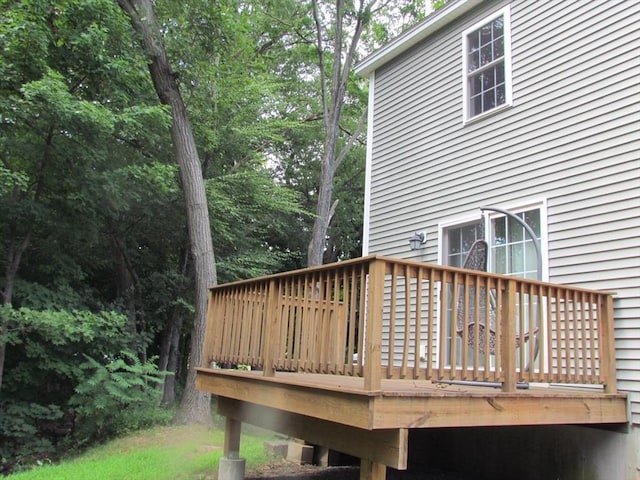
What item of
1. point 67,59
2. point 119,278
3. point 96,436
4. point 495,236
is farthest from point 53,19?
point 495,236

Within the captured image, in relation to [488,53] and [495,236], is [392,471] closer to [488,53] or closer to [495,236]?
[495,236]

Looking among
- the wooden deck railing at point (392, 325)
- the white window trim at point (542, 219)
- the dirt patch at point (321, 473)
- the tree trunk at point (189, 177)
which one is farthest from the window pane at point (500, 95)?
the tree trunk at point (189, 177)

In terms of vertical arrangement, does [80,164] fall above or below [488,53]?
below

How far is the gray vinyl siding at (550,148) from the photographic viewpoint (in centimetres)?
443

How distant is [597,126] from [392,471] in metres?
3.88

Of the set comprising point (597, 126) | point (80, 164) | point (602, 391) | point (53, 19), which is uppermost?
point (53, 19)

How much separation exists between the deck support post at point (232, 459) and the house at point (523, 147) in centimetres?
234

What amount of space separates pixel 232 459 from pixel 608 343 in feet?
11.1

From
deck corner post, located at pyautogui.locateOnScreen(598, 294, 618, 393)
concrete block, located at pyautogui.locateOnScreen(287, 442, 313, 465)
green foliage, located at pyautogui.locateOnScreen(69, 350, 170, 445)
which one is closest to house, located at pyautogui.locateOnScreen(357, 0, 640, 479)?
deck corner post, located at pyautogui.locateOnScreen(598, 294, 618, 393)

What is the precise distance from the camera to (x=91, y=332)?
25.1 ft

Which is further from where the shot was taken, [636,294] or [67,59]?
[67,59]

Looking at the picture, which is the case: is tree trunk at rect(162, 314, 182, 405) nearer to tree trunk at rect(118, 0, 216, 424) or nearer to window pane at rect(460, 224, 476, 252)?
tree trunk at rect(118, 0, 216, 424)

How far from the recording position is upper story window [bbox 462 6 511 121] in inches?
232

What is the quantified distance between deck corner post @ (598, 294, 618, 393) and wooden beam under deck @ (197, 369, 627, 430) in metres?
0.11
